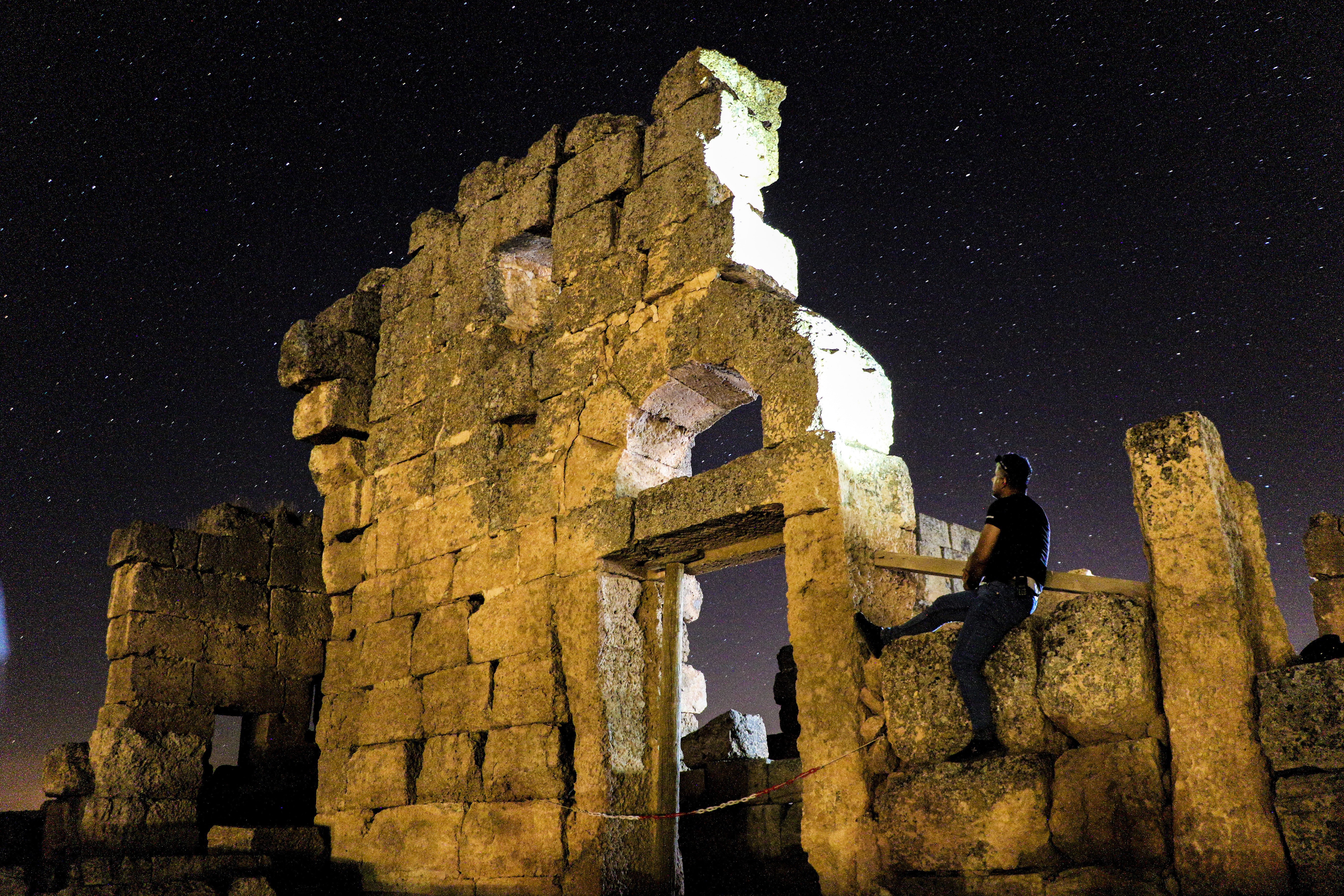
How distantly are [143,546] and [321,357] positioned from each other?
7.06 feet

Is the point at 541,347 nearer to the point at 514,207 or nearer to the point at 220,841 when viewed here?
the point at 514,207

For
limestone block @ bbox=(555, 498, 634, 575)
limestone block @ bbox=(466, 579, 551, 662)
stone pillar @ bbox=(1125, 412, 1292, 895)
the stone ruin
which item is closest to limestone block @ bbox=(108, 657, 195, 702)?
the stone ruin

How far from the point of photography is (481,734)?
21.7ft

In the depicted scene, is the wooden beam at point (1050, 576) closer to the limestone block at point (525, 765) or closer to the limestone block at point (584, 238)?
the limestone block at point (525, 765)

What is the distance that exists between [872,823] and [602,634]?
80.6 inches

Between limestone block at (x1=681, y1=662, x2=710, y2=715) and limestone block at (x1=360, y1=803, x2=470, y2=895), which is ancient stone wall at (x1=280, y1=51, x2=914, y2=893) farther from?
limestone block at (x1=681, y1=662, x2=710, y2=715)

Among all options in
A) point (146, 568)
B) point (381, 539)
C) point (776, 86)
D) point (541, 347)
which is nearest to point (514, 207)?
point (541, 347)

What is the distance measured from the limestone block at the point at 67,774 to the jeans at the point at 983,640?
658 cm

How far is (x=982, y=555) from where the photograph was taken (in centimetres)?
452

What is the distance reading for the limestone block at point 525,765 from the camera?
605 cm

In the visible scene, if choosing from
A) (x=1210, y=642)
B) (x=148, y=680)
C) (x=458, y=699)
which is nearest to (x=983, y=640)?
(x=1210, y=642)

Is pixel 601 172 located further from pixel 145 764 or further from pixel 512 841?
pixel 145 764

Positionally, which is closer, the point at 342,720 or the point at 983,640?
the point at 983,640

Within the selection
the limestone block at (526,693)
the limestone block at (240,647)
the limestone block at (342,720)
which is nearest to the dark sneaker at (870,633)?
the limestone block at (526,693)
